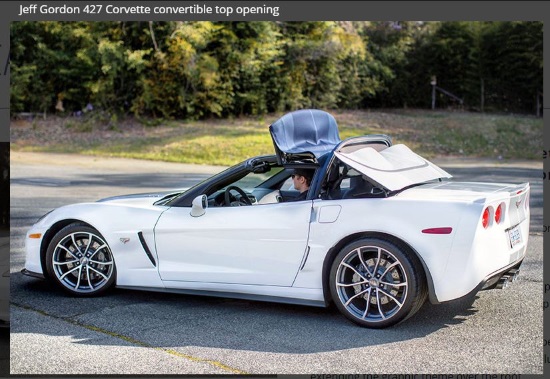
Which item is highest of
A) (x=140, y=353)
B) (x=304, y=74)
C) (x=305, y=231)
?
(x=304, y=74)

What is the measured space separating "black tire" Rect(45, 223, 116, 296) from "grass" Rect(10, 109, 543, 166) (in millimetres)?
12930

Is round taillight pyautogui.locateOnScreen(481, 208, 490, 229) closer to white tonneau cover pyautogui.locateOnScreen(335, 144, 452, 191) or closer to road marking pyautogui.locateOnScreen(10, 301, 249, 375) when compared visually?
white tonneau cover pyautogui.locateOnScreen(335, 144, 452, 191)

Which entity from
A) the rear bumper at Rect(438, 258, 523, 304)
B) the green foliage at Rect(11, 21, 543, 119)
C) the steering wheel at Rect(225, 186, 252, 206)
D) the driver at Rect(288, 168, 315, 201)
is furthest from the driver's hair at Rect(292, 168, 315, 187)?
the green foliage at Rect(11, 21, 543, 119)

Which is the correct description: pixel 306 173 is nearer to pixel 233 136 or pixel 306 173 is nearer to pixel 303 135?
pixel 303 135

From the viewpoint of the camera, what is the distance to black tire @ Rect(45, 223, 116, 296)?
6.14m

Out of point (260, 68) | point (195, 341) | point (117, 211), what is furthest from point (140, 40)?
point (195, 341)

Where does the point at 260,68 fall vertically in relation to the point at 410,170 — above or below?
above

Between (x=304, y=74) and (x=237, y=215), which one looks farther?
(x=304, y=74)

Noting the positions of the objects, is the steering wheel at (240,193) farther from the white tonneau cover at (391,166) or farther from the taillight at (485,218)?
the taillight at (485,218)

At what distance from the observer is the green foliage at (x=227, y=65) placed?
23078mm

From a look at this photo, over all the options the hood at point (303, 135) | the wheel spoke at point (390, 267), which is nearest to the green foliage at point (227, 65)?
the hood at point (303, 135)

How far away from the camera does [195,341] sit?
502 cm

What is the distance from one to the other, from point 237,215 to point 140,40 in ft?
62.4

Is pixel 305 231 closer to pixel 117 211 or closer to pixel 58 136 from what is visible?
pixel 117 211
